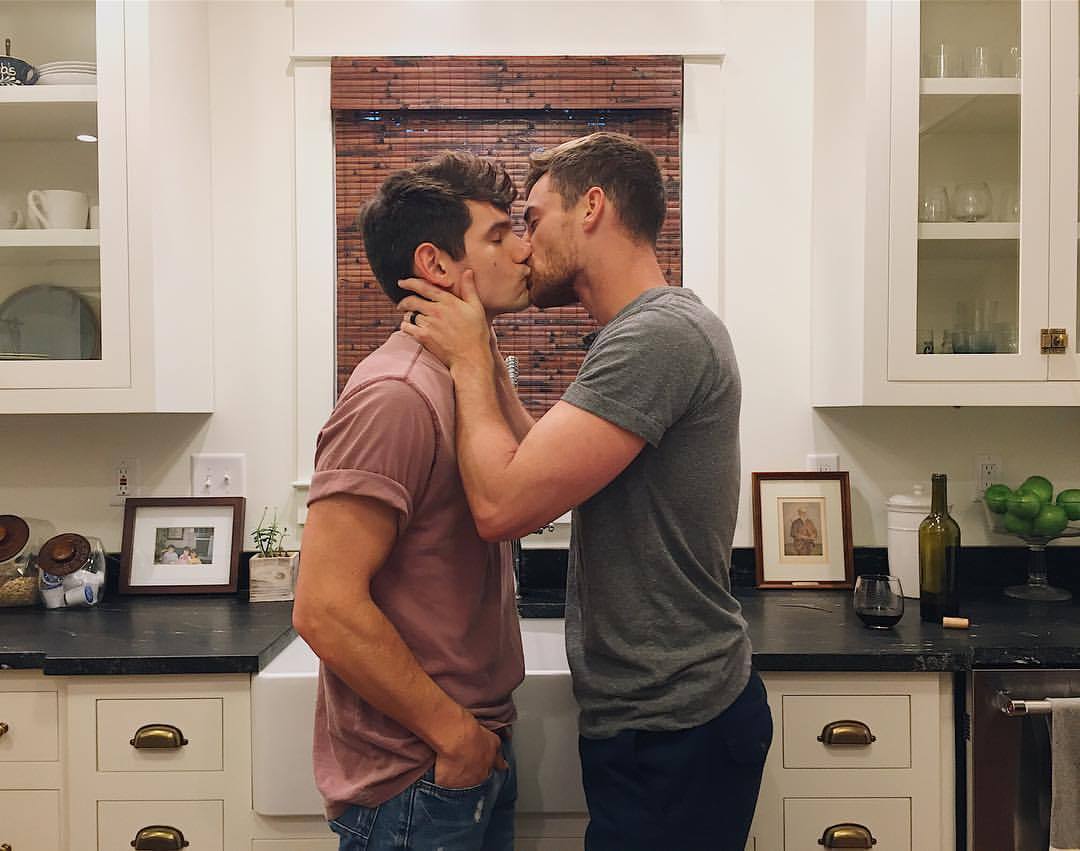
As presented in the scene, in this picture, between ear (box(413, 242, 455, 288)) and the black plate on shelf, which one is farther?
the black plate on shelf

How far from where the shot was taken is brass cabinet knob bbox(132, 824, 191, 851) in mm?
1596

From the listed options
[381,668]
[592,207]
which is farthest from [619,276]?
[381,668]

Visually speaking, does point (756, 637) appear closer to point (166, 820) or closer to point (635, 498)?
point (635, 498)

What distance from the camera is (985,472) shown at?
2295 millimetres

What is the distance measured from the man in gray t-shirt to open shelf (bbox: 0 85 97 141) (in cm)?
117

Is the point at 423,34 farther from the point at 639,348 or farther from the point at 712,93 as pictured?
the point at 639,348

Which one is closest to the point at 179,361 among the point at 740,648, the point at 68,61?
the point at 68,61

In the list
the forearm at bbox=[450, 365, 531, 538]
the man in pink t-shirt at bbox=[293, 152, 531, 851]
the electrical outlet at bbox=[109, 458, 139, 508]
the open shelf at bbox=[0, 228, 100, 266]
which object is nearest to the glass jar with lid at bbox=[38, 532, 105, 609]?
the electrical outlet at bbox=[109, 458, 139, 508]

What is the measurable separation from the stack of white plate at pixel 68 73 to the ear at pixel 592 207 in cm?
126

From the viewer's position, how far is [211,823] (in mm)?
1605

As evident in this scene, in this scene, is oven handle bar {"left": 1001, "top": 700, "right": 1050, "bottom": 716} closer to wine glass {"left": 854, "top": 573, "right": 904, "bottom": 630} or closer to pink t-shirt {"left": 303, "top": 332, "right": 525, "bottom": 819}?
wine glass {"left": 854, "top": 573, "right": 904, "bottom": 630}

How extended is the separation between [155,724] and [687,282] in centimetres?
154

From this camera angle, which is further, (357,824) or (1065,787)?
(1065,787)

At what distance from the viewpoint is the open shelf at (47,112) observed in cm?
193
